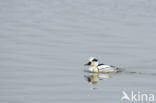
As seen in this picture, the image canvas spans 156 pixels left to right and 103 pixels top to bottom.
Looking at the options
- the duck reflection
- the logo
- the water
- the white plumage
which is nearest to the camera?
the logo

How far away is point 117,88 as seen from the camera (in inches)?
1083

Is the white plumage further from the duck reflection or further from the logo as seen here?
the logo

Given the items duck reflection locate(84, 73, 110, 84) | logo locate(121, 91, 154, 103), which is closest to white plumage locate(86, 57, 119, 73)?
duck reflection locate(84, 73, 110, 84)

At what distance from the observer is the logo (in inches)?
1006

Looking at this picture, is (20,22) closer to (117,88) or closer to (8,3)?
(8,3)

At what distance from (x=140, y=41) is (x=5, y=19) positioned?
10.4 metres

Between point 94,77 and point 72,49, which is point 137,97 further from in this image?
point 72,49

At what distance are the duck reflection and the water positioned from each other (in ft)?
0.17

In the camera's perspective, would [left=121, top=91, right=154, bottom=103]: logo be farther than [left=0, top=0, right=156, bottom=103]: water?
No

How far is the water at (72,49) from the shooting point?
2712 cm

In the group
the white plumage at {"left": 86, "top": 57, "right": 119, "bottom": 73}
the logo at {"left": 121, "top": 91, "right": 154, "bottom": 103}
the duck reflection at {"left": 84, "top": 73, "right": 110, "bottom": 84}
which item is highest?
the white plumage at {"left": 86, "top": 57, "right": 119, "bottom": 73}

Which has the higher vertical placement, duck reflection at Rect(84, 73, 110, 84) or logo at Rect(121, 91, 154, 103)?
duck reflection at Rect(84, 73, 110, 84)

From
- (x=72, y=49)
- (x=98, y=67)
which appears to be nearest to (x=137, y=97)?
(x=98, y=67)

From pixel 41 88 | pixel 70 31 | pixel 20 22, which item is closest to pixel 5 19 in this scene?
pixel 20 22
